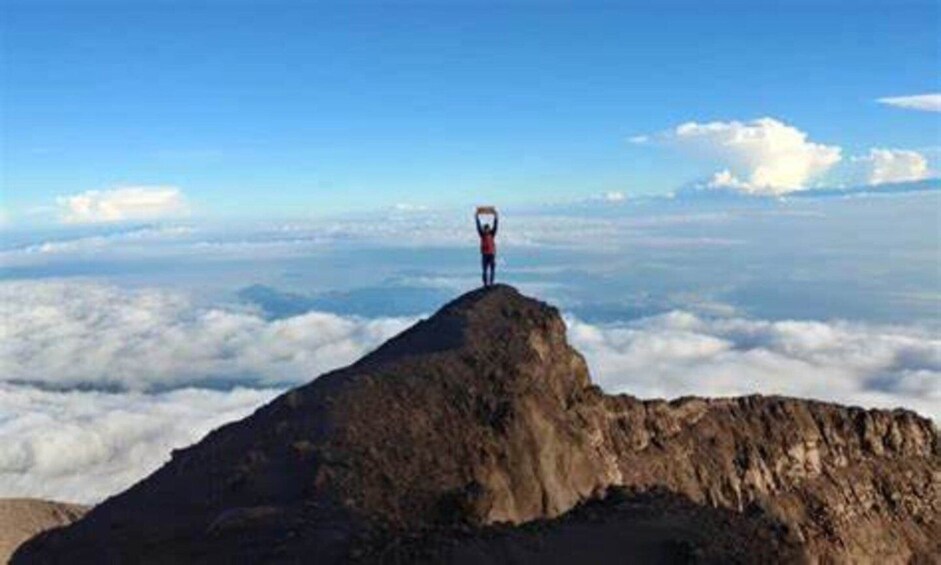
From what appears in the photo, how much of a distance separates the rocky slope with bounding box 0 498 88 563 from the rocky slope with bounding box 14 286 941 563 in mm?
51199

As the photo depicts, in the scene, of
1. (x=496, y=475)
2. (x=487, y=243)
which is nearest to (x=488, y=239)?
(x=487, y=243)

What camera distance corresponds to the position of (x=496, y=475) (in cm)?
4166

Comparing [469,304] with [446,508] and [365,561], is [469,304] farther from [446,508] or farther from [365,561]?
[365,561]

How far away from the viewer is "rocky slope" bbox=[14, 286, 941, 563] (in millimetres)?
28328

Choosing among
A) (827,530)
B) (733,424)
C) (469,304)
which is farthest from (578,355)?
(827,530)

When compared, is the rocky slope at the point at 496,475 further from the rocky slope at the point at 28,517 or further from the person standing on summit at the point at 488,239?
the rocky slope at the point at 28,517

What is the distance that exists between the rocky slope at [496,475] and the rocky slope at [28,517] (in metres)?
51.2

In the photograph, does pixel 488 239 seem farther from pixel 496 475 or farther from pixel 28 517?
pixel 28 517

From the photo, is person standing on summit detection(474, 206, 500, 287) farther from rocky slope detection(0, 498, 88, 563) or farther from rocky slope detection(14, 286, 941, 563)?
rocky slope detection(0, 498, 88, 563)

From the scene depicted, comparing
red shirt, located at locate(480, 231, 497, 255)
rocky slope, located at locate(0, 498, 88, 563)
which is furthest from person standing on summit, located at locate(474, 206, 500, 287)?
rocky slope, located at locate(0, 498, 88, 563)

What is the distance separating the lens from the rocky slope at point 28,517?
8906 centimetres

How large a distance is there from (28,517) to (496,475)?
6837 cm

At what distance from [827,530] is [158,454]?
119m

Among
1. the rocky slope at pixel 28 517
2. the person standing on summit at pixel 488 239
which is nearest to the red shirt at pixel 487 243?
the person standing on summit at pixel 488 239
